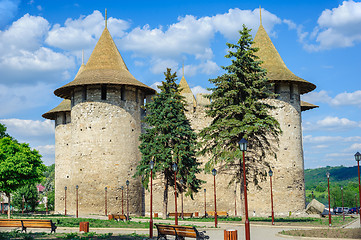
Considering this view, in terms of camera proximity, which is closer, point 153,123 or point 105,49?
point 153,123

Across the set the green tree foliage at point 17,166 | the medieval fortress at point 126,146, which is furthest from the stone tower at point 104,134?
the green tree foliage at point 17,166

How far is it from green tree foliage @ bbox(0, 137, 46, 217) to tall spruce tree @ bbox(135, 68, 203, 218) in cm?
861

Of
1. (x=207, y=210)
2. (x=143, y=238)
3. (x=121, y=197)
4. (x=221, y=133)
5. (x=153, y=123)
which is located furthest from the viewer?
(x=207, y=210)

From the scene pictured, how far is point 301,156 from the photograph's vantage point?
33.3 metres

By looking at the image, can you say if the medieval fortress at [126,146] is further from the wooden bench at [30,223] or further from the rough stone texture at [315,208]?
the wooden bench at [30,223]

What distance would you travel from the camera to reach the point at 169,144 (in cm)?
2981

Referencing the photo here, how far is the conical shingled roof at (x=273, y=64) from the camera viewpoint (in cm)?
3247

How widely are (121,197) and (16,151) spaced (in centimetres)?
917

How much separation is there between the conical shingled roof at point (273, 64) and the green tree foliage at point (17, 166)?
19.5 meters

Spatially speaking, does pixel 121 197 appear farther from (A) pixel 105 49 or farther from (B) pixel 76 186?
(A) pixel 105 49

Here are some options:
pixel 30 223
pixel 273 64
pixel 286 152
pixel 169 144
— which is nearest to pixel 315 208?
pixel 286 152

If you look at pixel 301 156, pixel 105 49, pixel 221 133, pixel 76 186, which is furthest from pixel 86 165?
pixel 301 156

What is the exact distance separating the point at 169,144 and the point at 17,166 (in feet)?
37.4

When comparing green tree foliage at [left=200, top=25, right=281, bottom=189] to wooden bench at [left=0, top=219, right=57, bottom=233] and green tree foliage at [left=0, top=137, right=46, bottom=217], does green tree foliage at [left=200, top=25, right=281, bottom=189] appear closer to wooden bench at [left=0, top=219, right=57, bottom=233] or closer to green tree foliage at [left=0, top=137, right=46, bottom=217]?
wooden bench at [left=0, top=219, right=57, bottom=233]
